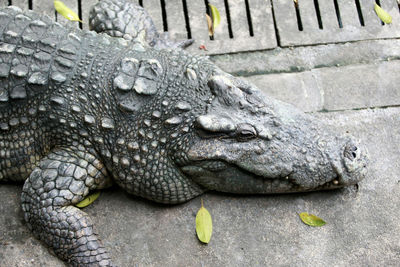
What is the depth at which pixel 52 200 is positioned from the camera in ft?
9.16

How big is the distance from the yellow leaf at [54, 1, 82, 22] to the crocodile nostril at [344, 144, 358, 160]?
2536 millimetres

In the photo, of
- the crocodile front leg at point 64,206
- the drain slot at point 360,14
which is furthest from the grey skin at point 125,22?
the drain slot at point 360,14

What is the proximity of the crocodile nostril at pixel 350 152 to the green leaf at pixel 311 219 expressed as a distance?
500mm

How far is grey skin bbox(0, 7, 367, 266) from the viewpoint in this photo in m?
2.77

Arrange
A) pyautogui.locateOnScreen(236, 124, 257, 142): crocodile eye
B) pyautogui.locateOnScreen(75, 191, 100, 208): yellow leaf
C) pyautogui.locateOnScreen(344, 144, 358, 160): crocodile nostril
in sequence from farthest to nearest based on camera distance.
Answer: pyautogui.locateOnScreen(75, 191, 100, 208): yellow leaf, pyautogui.locateOnScreen(344, 144, 358, 160): crocodile nostril, pyautogui.locateOnScreen(236, 124, 257, 142): crocodile eye

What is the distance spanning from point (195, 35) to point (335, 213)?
6.42ft

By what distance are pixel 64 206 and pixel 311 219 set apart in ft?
5.58

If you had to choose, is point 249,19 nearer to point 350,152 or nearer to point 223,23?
point 223,23

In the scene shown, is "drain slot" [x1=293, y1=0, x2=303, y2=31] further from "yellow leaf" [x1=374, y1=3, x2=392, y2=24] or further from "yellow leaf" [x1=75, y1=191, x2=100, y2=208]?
"yellow leaf" [x1=75, y1=191, x2=100, y2=208]

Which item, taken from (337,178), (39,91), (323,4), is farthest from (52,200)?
(323,4)

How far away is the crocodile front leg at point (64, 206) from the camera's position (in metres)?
2.77

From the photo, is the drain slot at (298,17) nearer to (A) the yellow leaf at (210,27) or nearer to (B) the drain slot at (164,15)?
(A) the yellow leaf at (210,27)

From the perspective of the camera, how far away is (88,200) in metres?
3.04

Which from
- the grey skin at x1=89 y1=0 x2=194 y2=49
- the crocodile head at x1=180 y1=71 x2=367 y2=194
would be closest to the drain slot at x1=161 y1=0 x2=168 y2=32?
the grey skin at x1=89 y1=0 x2=194 y2=49
